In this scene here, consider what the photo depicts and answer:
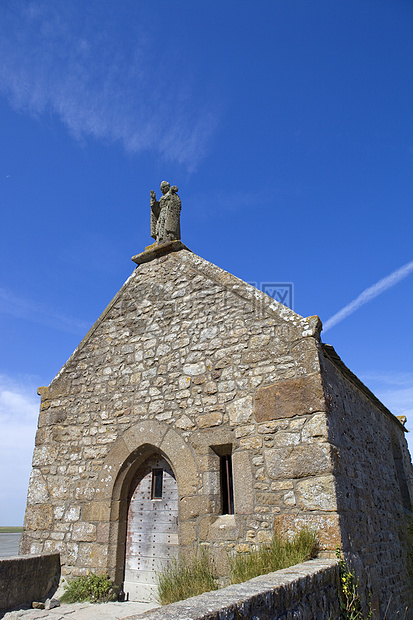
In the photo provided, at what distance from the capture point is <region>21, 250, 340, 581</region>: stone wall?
4977 millimetres

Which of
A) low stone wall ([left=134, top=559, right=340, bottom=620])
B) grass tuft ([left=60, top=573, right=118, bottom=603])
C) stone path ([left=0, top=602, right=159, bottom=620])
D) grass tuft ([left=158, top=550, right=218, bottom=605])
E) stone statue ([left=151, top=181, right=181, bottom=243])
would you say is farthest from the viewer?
stone statue ([left=151, top=181, right=181, bottom=243])

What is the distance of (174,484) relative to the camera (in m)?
6.05

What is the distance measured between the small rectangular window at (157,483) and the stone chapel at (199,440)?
0.04ft

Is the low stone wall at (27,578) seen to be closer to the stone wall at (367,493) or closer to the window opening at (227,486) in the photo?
the window opening at (227,486)

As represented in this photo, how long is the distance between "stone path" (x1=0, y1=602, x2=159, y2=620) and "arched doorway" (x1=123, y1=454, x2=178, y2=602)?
0.27 m

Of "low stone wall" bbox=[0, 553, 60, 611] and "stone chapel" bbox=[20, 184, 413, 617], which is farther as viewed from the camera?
"low stone wall" bbox=[0, 553, 60, 611]

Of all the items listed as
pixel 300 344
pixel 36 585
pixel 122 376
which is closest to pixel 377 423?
pixel 300 344

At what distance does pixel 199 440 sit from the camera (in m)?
5.67

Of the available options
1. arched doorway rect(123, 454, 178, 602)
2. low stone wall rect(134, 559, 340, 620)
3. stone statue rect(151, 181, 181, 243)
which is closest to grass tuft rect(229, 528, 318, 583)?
low stone wall rect(134, 559, 340, 620)

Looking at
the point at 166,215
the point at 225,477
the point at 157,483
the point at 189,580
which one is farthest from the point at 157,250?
the point at 189,580

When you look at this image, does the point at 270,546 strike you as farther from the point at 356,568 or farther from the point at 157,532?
the point at 157,532

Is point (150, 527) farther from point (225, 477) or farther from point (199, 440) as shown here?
point (199, 440)

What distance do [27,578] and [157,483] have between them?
6.70 feet

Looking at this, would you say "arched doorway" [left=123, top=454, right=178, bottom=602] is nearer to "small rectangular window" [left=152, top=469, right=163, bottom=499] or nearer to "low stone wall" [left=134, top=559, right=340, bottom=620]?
"small rectangular window" [left=152, top=469, right=163, bottom=499]
